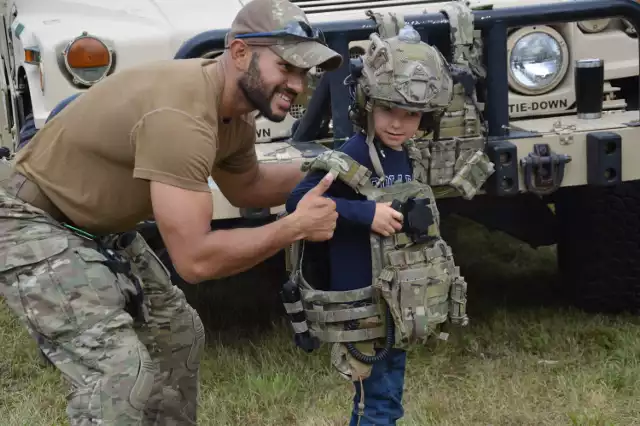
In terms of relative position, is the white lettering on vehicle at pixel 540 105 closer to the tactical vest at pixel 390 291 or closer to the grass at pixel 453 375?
the grass at pixel 453 375

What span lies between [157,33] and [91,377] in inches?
68.1

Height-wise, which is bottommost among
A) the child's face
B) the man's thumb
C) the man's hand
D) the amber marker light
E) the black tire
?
the black tire

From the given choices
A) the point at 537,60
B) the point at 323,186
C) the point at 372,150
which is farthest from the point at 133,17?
the point at 323,186

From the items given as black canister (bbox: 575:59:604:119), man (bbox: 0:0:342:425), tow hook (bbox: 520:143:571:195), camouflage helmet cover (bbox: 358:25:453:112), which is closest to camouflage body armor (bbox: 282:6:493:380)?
camouflage helmet cover (bbox: 358:25:453:112)

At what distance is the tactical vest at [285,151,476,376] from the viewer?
10.7 feet

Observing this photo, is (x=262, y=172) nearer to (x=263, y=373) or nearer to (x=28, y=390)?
(x=263, y=373)

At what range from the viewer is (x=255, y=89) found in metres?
3.14

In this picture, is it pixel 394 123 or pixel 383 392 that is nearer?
pixel 394 123

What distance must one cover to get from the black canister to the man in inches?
58.4

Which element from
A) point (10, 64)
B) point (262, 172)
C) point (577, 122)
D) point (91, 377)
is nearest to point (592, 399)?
point (577, 122)

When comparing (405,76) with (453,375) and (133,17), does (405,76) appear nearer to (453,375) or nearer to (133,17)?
(453,375)

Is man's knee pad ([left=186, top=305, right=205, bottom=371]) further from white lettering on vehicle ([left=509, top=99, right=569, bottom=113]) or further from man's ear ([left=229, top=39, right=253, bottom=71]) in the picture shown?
white lettering on vehicle ([left=509, top=99, right=569, bottom=113])

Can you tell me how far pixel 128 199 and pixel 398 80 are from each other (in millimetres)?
782

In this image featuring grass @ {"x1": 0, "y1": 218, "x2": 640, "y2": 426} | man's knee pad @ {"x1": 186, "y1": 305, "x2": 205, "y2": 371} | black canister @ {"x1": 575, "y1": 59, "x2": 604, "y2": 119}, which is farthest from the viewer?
black canister @ {"x1": 575, "y1": 59, "x2": 604, "y2": 119}
